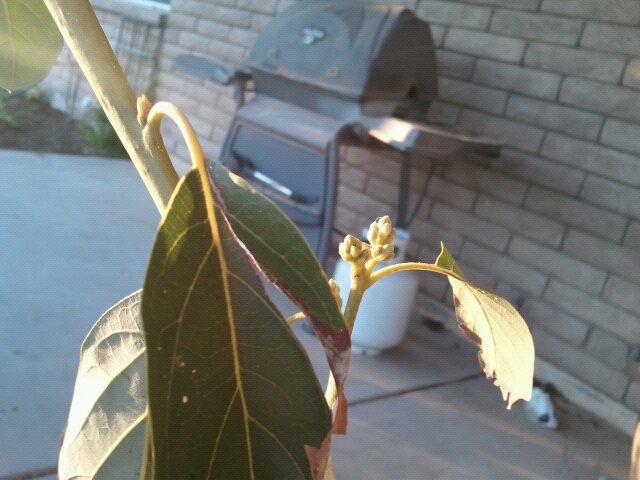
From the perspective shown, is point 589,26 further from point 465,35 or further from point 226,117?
point 226,117

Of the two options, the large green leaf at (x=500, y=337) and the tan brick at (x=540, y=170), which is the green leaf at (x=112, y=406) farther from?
the tan brick at (x=540, y=170)

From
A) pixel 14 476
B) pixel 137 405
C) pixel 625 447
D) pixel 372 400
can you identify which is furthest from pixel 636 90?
pixel 137 405

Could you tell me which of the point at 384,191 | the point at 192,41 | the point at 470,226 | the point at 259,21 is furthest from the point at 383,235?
the point at 192,41

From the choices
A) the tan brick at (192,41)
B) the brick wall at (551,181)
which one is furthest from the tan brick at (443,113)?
the tan brick at (192,41)

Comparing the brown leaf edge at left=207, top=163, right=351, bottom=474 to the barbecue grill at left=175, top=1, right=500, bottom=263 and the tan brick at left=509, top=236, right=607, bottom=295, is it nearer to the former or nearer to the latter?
the barbecue grill at left=175, top=1, right=500, bottom=263

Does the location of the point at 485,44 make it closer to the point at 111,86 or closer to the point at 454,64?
the point at 454,64

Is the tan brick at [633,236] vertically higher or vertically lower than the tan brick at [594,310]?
higher
